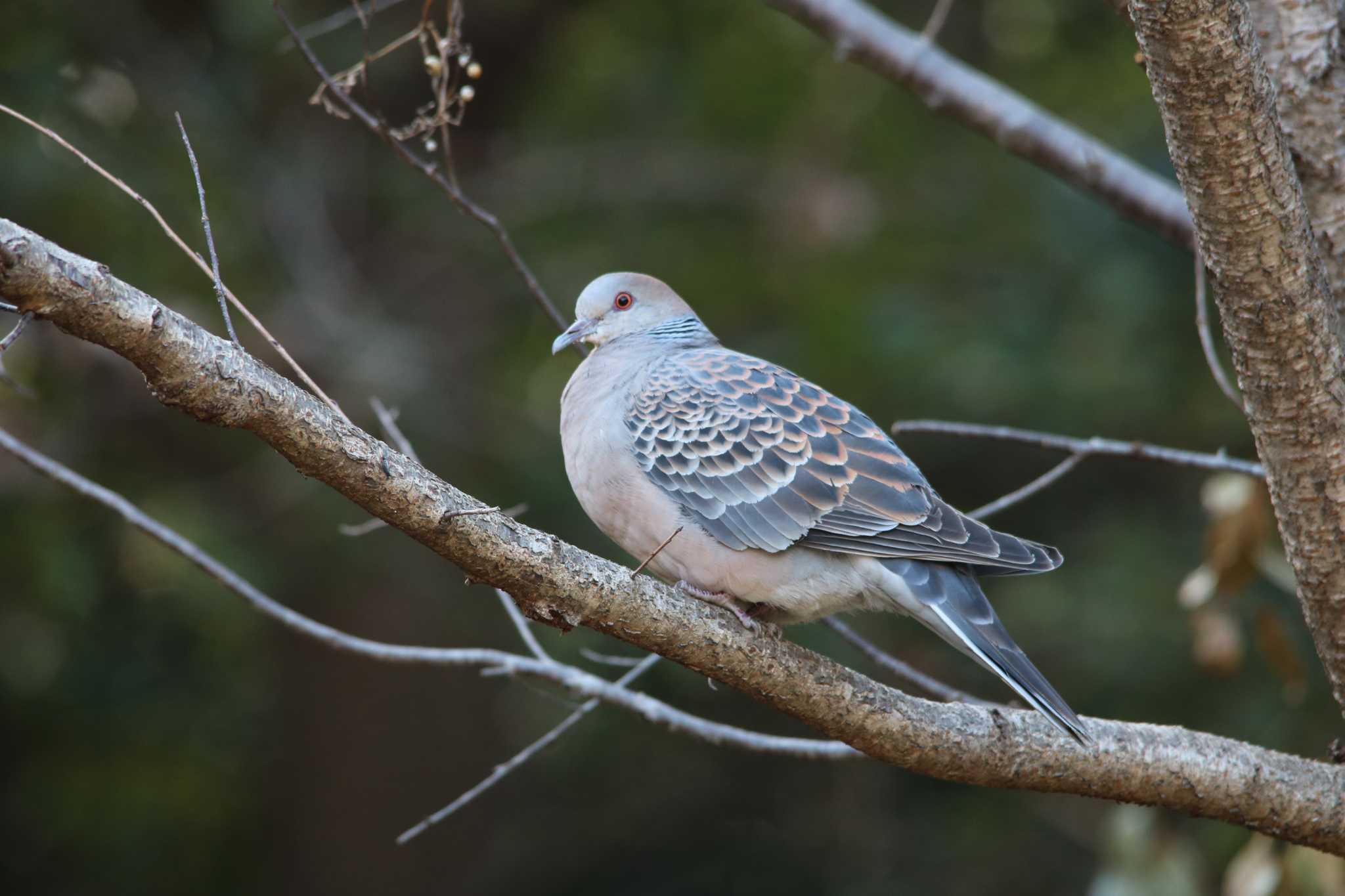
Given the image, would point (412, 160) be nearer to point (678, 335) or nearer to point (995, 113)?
point (678, 335)

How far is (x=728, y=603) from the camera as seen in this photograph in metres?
2.79

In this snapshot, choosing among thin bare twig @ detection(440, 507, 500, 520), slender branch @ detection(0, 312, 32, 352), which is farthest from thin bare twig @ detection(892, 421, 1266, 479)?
slender branch @ detection(0, 312, 32, 352)

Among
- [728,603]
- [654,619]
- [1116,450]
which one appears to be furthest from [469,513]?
[1116,450]

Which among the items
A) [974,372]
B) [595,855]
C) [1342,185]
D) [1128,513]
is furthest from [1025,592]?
[1342,185]

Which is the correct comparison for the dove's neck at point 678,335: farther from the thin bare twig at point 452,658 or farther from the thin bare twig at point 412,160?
the thin bare twig at point 452,658

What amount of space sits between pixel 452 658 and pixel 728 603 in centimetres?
63

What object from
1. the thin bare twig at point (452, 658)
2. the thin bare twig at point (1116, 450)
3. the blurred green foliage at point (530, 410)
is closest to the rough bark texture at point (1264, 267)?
the thin bare twig at point (1116, 450)

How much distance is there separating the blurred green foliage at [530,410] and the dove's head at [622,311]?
4.72ft

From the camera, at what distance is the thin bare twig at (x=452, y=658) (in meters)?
2.84

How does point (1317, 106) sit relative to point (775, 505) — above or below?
above

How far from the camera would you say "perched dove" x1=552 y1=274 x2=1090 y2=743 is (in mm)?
2787

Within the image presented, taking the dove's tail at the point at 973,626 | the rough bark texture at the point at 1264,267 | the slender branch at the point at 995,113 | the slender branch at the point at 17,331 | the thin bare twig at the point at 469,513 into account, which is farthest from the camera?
the slender branch at the point at 995,113

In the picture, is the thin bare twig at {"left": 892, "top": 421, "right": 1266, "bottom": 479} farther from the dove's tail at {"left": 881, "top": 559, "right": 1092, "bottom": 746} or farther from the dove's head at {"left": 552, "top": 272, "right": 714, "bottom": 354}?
the dove's head at {"left": 552, "top": 272, "right": 714, "bottom": 354}

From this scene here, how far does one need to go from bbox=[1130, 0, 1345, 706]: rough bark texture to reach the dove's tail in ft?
1.88
